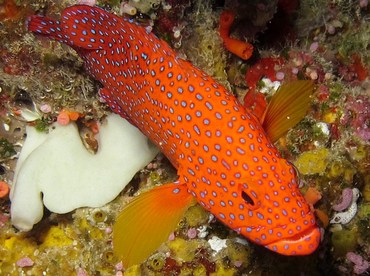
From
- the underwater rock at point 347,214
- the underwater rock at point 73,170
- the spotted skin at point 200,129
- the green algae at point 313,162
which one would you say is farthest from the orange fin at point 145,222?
the underwater rock at point 347,214

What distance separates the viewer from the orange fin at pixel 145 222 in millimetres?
3977

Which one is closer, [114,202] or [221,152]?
[221,152]

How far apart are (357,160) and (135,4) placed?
3344mm

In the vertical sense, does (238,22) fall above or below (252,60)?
above

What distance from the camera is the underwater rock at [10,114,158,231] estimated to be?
534 centimetres

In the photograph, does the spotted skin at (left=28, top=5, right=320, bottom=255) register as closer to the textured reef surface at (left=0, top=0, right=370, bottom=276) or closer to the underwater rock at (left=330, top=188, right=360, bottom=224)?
the textured reef surface at (left=0, top=0, right=370, bottom=276)

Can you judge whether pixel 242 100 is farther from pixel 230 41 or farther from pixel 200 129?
pixel 200 129

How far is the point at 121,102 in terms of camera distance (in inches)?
187

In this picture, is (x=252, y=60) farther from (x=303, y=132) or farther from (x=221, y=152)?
(x=221, y=152)

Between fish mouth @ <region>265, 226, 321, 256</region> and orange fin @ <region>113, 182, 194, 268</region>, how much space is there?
3.64 ft

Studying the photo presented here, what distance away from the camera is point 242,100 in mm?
5801

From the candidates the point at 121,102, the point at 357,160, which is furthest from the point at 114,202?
the point at 357,160

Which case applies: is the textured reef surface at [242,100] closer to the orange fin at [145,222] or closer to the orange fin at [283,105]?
the orange fin at [145,222]

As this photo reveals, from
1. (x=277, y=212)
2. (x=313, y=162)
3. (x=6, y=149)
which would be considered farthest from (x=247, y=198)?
(x=6, y=149)
